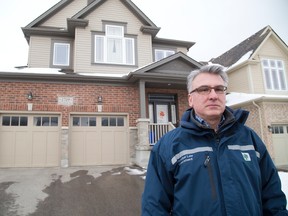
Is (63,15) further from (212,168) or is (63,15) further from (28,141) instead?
(212,168)

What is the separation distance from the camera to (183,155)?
1602 millimetres

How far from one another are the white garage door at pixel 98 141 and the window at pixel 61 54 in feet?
11.2

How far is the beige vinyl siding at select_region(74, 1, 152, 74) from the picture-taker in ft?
33.3

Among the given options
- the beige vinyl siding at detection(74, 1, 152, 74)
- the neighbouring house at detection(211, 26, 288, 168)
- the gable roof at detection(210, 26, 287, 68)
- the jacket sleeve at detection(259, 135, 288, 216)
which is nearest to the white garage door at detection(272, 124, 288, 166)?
the neighbouring house at detection(211, 26, 288, 168)

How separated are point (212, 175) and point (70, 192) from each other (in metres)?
4.62

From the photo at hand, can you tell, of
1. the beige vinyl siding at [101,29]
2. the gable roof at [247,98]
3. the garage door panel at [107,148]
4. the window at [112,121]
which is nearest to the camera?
the garage door panel at [107,148]

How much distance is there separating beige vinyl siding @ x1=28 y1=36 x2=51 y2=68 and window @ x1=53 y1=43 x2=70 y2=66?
320mm

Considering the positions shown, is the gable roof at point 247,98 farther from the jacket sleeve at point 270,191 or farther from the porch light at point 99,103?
the jacket sleeve at point 270,191

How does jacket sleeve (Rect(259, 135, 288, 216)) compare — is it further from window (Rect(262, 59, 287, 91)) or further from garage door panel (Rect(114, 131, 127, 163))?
window (Rect(262, 59, 287, 91))

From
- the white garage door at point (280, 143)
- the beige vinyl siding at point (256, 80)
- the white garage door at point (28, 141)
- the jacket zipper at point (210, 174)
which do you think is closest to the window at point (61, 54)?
the white garage door at point (28, 141)

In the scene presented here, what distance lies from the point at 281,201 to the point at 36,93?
349 inches

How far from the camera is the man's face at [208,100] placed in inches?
68.7

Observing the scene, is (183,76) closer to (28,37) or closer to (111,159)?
(111,159)

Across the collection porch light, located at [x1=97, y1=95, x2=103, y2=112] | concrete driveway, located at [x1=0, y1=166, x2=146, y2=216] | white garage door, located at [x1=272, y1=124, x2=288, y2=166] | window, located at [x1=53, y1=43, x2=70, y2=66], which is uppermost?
window, located at [x1=53, y1=43, x2=70, y2=66]
